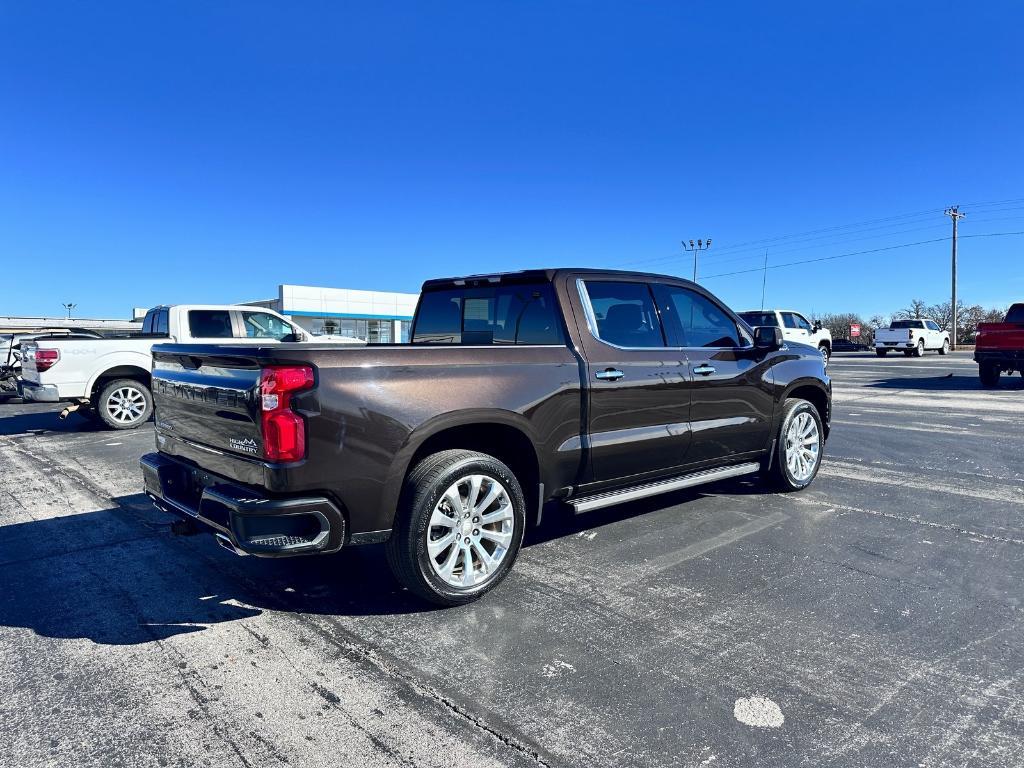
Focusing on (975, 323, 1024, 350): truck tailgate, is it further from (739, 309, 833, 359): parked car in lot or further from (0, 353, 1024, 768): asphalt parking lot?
(0, 353, 1024, 768): asphalt parking lot

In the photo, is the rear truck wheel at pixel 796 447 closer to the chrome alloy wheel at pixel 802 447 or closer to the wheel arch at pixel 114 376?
the chrome alloy wheel at pixel 802 447

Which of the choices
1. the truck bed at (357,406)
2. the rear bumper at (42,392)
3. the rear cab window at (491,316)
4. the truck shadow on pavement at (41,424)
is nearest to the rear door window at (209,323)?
the rear bumper at (42,392)

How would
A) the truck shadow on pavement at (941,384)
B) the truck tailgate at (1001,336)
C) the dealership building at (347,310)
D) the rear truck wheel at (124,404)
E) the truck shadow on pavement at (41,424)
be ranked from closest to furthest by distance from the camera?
the rear truck wheel at (124,404) → the truck shadow on pavement at (41,424) → the truck tailgate at (1001,336) → the truck shadow on pavement at (941,384) → the dealership building at (347,310)

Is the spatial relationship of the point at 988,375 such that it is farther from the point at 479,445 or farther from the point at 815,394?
the point at 479,445

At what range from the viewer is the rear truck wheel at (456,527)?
3219 millimetres

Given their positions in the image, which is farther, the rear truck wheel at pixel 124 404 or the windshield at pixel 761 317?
the windshield at pixel 761 317

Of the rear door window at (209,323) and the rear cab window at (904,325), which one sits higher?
the rear cab window at (904,325)

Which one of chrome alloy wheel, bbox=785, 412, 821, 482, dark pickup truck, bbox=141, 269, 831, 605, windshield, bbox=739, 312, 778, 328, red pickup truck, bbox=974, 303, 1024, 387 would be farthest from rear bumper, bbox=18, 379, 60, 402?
windshield, bbox=739, 312, 778, 328

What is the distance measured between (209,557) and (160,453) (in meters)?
0.75

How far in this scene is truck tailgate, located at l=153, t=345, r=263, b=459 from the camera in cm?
302

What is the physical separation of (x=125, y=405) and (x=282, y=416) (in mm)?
8729

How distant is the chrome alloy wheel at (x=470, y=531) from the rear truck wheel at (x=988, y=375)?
53.5 ft

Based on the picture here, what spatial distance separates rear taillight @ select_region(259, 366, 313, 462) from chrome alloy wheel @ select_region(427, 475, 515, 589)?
0.79 meters

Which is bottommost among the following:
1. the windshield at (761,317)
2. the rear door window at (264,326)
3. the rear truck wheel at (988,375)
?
the rear truck wheel at (988,375)
